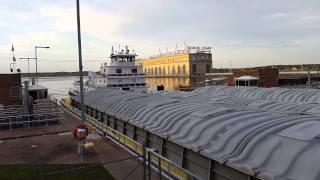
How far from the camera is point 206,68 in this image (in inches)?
5974

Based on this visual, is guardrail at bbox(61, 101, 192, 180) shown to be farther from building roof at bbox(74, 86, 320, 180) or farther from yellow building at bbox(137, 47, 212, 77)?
yellow building at bbox(137, 47, 212, 77)

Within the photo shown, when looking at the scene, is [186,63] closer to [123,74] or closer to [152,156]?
[123,74]

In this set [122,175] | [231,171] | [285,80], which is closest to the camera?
[231,171]

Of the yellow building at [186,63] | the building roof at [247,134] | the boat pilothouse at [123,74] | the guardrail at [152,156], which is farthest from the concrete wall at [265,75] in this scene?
the yellow building at [186,63]

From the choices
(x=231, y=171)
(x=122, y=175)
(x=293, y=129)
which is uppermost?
(x=293, y=129)

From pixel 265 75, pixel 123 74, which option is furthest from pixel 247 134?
pixel 265 75

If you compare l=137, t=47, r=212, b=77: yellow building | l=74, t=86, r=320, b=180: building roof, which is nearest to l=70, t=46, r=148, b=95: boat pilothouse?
l=74, t=86, r=320, b=180: building roof

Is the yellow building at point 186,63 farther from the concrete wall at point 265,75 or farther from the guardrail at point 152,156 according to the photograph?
the guardrail at point 152,156

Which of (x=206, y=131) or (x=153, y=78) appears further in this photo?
(x=153, y=78)

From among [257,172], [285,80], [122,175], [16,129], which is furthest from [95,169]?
[285,80]

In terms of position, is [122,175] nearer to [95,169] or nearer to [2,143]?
[95,169]

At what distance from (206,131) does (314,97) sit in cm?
1866

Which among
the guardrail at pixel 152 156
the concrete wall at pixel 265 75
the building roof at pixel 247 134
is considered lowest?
the guardrail at pixel 152 156

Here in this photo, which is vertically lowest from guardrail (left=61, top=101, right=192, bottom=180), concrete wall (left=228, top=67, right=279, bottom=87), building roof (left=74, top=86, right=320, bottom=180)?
guardrail (left=61, top=101, right=192, bottom=180)
